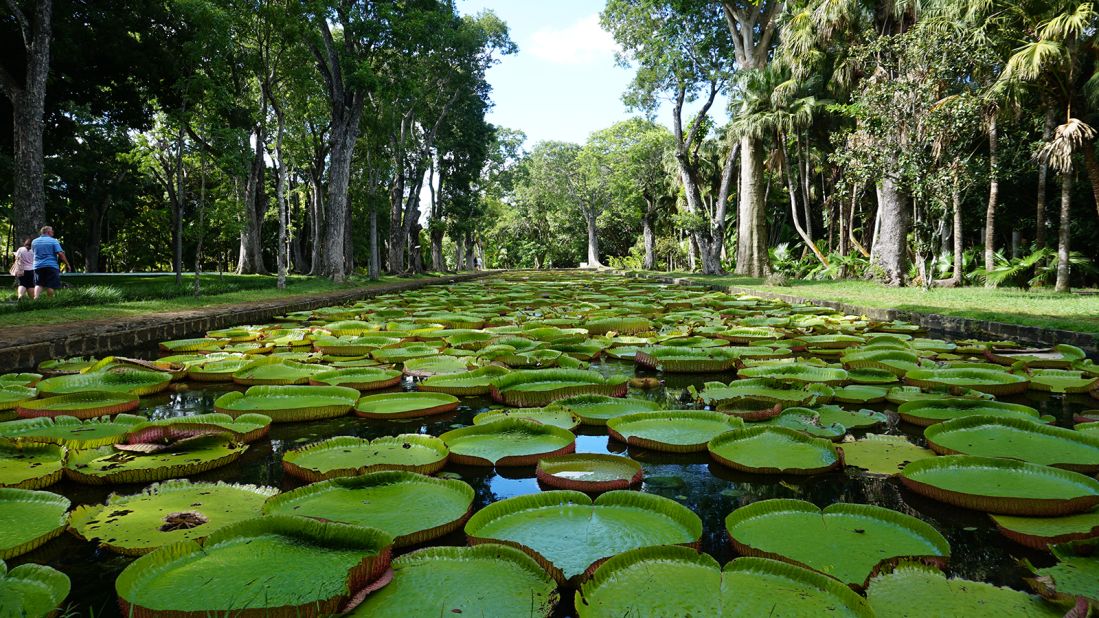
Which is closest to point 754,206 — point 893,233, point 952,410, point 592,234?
point 893,233

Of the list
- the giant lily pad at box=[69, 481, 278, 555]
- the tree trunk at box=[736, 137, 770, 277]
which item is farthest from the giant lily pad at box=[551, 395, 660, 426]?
Result: the tree trunk at box=[736, 137, 770, 277]

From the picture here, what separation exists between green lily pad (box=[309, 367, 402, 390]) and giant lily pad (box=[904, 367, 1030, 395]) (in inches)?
117

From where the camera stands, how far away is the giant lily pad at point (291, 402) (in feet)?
9.08

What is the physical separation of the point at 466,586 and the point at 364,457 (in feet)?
3.37

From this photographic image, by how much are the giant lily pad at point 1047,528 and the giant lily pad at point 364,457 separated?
5.61ft

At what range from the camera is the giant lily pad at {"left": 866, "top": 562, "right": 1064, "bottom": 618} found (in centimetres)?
116

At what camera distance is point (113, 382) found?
331 centimetres

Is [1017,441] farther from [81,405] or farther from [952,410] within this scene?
[81,405]

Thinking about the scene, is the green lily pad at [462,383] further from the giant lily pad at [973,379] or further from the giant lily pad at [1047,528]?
the giant lily pad at [973,379]

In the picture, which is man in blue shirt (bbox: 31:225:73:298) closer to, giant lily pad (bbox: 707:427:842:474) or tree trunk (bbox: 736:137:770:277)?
giant lily pad (bbox: 707:427:842:474)

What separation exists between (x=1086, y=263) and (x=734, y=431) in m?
12.2

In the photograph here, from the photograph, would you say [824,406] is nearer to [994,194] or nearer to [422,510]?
[422,510]

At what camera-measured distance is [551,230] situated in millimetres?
51125

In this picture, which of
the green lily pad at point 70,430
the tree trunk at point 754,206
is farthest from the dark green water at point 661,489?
the tree trunk at point 754,206
